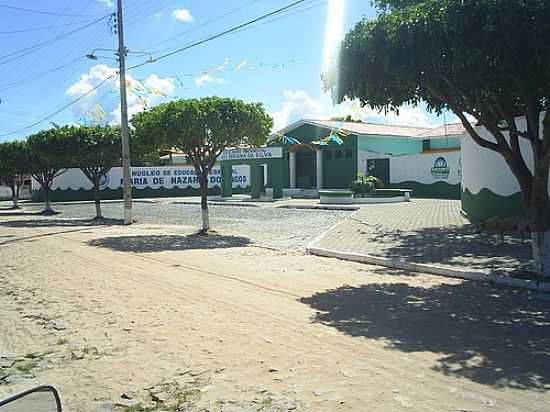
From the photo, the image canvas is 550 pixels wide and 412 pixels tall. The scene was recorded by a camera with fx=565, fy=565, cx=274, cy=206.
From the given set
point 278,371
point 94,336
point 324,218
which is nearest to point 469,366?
point 278,371

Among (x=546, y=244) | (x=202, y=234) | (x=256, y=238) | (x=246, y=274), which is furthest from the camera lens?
(x=202, y=234)

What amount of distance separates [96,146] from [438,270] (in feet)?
66.4

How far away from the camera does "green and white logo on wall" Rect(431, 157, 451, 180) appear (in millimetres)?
33312

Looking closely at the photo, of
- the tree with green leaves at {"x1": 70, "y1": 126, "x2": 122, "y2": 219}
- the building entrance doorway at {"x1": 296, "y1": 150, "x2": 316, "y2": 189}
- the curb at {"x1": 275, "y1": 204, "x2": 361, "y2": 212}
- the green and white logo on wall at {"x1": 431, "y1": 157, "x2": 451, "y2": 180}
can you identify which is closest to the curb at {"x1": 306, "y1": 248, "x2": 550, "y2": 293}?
the curb at {"x1": 275, "y1": 204, "x2": 361, "y2": 212}

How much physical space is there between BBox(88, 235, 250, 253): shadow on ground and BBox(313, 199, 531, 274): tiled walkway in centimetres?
277

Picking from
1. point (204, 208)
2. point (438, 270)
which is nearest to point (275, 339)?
point (438, 270)

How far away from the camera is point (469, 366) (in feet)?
16.9

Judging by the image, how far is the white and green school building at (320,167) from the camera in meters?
35.1

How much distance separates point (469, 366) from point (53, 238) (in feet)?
51.9

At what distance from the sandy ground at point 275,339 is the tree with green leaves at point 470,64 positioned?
88.7 inches

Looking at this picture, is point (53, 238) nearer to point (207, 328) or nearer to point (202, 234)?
point (202, 234)

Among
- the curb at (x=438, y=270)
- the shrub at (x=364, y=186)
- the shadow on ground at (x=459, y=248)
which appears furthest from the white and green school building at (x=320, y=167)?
the curb at (x=438, y=270)

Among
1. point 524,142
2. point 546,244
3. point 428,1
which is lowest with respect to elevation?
point 546,244

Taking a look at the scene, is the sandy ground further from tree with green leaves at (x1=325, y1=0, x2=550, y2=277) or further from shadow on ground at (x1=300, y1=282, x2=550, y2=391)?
tree with green leaves at (x1=325, y1=0, x2=550, y2=277)
